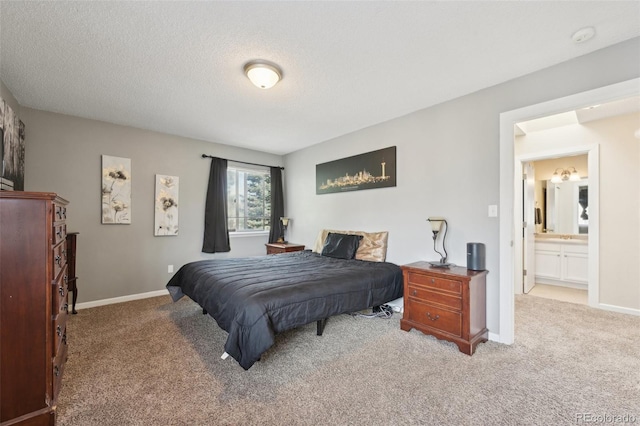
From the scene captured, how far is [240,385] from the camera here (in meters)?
1.89

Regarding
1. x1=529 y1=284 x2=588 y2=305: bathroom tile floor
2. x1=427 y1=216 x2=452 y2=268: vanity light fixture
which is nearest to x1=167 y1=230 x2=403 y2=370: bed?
x1=427 y1=216 x2=452 y2=268: vanity light fixture

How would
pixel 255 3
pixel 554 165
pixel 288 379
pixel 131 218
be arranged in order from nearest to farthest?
pixel 255 3
pixel 288 379
pixel 131 218
pixel 554 165

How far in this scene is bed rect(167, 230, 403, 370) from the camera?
1968 mm

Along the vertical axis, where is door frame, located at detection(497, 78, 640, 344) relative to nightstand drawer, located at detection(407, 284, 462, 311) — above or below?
above

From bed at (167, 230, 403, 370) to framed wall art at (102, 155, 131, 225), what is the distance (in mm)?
1436

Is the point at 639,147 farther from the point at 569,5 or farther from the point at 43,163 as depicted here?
the point at 43,163

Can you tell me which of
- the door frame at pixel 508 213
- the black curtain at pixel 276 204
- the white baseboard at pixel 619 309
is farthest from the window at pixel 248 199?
the white baseboard at pixel 619 309

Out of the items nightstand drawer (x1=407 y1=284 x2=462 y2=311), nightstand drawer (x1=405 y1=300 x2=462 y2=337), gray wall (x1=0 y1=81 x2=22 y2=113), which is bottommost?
nightstand drawer (x1=405 y1=300 x2=462 y2=337)

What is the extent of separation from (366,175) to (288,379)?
284cm

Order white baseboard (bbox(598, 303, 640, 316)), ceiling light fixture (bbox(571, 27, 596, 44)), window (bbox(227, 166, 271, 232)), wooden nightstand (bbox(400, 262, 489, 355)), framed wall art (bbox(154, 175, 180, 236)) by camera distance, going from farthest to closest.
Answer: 1. window (bbox(227, 166, 271, 232))
2. framed wall art (bbox(154, 175, 180, 236))
3. white baseboard (bbox(598, 303, 640, 316))
4. wooden nightstand (bbox(400, 262, 489, 355))
5. ceiling light fixture (bbox(571, 27, 596, 44))

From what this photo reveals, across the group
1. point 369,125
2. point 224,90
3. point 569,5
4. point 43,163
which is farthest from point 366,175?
point 43,163

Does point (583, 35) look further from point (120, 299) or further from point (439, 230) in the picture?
point (120, 299)

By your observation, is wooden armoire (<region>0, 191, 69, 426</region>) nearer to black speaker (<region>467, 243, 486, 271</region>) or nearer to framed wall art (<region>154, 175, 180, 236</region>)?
framed wall art (<region>154, 175, 180, 236</region>)

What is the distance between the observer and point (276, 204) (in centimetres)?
543
